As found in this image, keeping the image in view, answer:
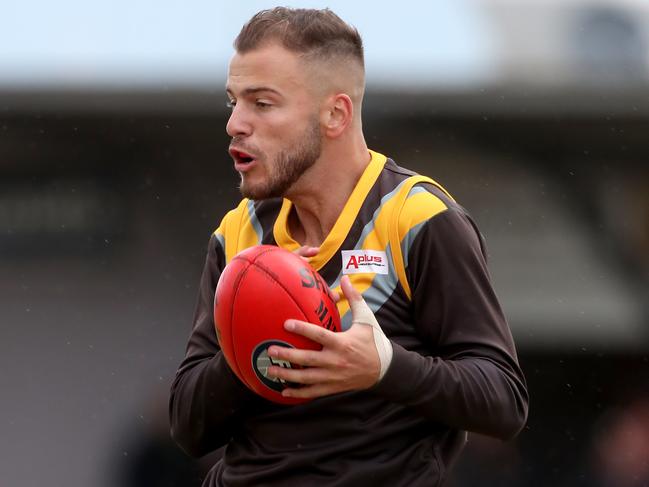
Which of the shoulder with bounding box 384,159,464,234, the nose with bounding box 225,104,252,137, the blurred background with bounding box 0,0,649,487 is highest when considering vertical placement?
the nose with bounding box 225,104,252,137

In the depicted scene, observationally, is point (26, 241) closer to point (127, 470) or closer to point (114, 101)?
point (114, 101)

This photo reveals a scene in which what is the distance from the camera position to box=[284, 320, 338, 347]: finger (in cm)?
254

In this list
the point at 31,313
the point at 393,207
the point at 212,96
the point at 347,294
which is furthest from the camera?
the point at 31,313

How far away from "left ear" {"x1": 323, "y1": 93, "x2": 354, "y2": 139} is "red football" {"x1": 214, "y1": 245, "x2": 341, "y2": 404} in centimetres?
36

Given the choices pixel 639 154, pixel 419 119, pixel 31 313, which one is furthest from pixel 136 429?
pixel 639 154

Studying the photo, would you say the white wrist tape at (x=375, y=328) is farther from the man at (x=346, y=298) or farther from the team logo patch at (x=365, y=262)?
the team logo patch at (x=365, y=262)


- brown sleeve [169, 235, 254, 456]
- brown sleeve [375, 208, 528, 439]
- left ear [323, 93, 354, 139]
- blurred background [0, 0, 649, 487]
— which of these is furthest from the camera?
blurred background [0, 0, 649, 487]

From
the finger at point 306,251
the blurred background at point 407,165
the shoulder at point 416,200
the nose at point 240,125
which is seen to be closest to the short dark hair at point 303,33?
the nose at point 240,125

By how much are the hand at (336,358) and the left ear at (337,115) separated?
485mm

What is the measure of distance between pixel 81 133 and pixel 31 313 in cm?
142

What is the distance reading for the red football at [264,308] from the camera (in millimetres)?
2652

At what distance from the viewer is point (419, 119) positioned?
8.87 meters

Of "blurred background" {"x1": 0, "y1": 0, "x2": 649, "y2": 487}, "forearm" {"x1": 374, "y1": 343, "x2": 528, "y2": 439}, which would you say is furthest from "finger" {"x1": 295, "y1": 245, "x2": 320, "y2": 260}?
"blurred background" {"x1": 0, "y1": 0, "x2": 649, "y2": 487}

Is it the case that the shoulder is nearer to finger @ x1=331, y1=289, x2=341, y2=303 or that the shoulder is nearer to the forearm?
finger @ x1=331, y1=289, x2=341, y2=303
